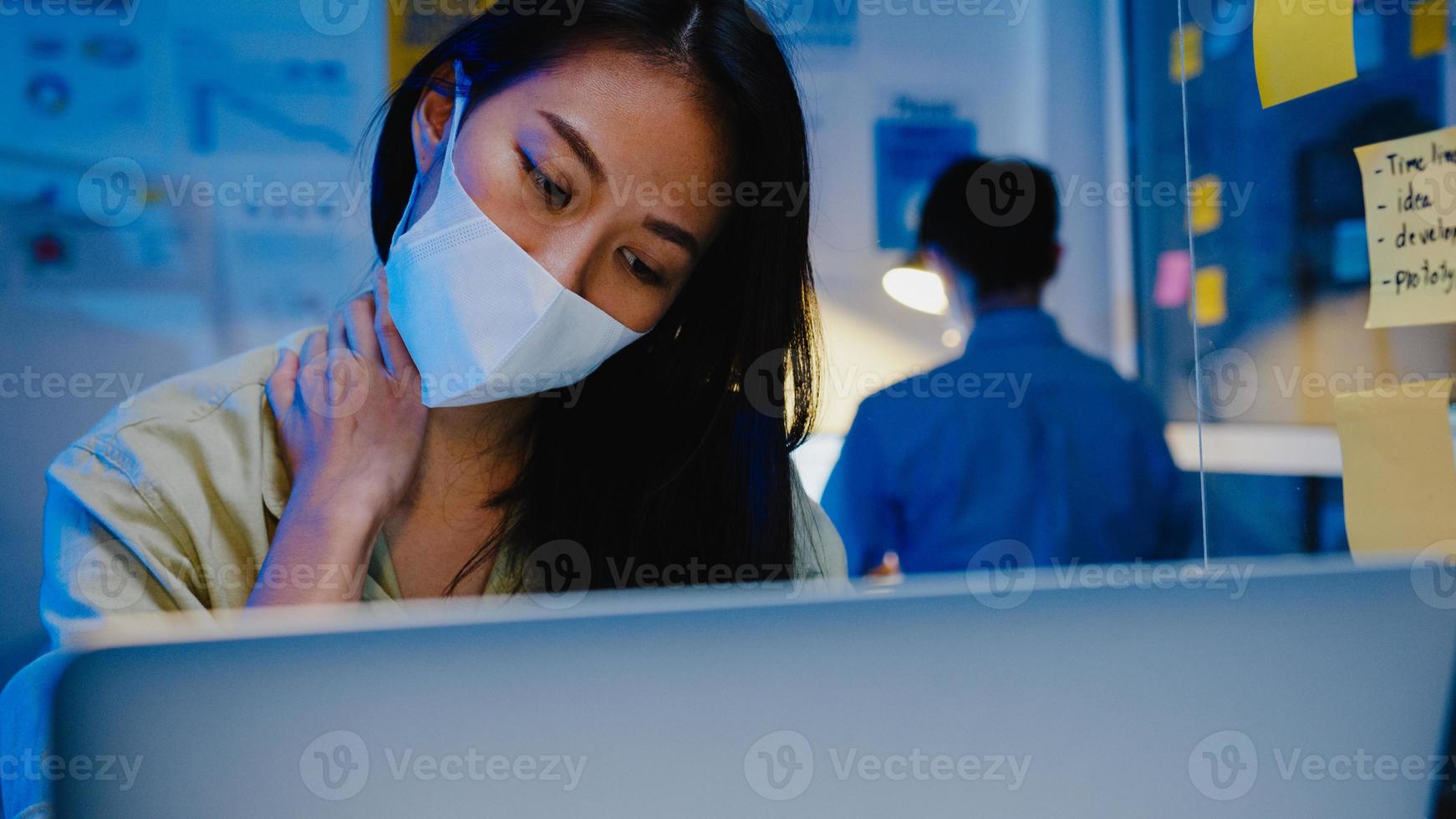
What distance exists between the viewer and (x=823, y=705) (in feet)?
1.09

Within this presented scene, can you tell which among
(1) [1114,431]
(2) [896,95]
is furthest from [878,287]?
(1) [1114,431]

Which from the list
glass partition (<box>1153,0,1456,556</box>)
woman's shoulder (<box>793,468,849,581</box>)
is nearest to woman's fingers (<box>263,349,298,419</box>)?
woman's shoulder (<box>793,468,849,581</box>)

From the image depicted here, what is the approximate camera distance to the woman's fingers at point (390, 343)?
968mm

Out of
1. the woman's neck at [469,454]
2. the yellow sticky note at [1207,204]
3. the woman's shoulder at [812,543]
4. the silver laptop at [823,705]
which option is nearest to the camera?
the silver laptop at [823,705]

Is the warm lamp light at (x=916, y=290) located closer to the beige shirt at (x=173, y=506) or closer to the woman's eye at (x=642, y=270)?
the woman's eye at (x=642, y=270)

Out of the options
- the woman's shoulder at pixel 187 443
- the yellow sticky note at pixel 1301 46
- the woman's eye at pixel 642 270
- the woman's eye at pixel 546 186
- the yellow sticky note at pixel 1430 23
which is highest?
the yellow sticky note at pixel 1430 23

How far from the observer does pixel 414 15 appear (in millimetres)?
1545

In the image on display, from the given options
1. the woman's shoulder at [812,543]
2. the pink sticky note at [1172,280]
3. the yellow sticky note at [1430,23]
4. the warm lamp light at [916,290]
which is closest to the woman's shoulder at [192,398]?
the woman's shoulder at [812,543]

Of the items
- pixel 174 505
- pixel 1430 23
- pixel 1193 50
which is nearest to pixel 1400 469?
pixel 1430 23

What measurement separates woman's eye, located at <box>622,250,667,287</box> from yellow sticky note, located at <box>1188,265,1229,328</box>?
2.99 feet

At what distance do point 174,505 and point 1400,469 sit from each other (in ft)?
3.37

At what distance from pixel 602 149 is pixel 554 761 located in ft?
2.20

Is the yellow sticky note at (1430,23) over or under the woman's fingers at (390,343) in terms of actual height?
over

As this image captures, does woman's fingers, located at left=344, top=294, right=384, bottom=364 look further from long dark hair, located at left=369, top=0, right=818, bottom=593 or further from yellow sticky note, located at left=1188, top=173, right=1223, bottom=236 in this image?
yellow sticky note, located at left=1188, top=173, right=1223, bottom=236
